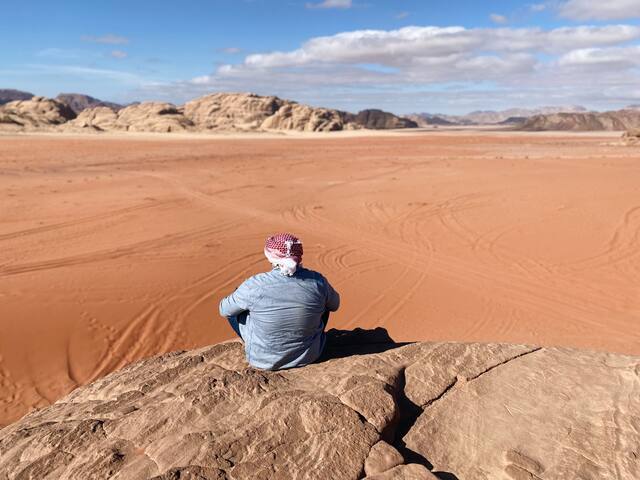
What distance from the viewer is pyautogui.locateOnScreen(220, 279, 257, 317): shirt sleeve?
3512mm

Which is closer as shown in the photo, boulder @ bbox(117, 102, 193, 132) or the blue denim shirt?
the blue denim shirt

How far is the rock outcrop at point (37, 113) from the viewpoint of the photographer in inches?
2285

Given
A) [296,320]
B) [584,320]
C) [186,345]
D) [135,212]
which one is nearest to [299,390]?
[296,320]

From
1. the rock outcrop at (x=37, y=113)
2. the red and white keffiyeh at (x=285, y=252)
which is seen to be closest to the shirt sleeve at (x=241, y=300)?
the red and white keffiyeh at (x=285, y=252)

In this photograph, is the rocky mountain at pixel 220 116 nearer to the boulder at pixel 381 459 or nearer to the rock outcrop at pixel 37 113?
the rock outcrop at pixel 37 113

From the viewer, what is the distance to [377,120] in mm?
121500

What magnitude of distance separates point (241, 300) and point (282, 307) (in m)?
0.31

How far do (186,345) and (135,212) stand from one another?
723 centimetres

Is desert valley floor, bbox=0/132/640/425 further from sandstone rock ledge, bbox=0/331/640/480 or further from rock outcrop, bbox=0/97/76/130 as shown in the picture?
rock outcrop, bbox=0/97/76/130

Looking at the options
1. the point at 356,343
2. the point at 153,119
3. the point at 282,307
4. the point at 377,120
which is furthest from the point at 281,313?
the point at 377,120

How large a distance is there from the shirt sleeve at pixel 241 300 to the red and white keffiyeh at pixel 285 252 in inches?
10.4

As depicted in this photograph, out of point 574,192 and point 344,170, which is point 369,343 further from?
point 344,170

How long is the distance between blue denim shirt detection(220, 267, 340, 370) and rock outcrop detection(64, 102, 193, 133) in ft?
203

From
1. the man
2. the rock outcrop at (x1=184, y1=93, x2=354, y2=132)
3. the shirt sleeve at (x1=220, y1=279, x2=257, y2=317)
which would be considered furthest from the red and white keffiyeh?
the rock outcrop at (x1=184, y1=93, x2=354, y2=132)
